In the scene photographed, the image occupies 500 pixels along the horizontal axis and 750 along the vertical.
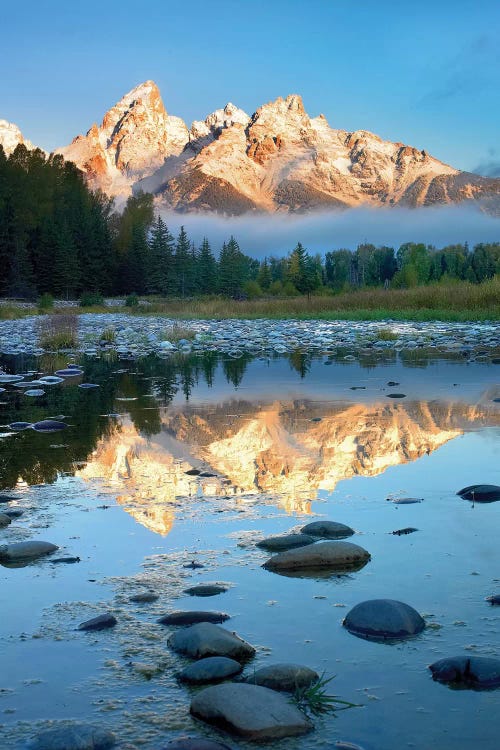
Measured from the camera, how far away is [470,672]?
2.62m

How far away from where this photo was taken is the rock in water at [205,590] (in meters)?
3.41

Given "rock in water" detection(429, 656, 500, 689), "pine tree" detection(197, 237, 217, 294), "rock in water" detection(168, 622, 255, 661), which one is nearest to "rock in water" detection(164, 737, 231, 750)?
"rock in water" detection(168, 622, 255, 661)

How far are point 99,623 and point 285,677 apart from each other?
86cm

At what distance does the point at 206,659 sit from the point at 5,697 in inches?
26.0

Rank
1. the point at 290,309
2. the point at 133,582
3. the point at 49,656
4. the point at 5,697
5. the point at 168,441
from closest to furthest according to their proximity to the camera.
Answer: the point at 5,697, the point at 49,656, the point at 133,582, the point at 168,441, the point at 290,309

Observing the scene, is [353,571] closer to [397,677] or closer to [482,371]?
[397,677]

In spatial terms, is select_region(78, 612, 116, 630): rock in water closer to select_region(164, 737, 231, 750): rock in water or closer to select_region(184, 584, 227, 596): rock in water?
select_region(184, 584, 227, 596): rock in water

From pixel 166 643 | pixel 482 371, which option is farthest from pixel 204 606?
pixel 482 371

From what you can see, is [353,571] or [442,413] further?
[442,413]

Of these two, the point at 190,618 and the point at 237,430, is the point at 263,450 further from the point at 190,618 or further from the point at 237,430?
the point at 190,618

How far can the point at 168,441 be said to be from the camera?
6902 millimetres

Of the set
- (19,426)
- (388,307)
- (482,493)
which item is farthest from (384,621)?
(388,307)

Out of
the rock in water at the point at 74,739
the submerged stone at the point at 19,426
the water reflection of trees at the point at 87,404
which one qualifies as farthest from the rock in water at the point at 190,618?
the submerged stone at the point at 19,426

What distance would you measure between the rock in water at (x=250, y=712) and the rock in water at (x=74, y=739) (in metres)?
0.29
